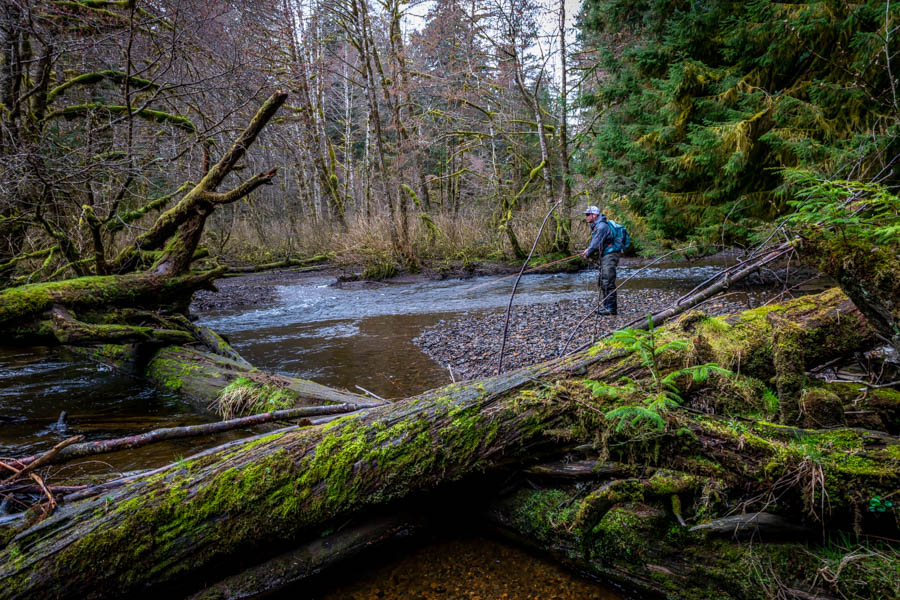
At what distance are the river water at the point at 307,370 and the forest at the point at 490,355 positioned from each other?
0.07 m

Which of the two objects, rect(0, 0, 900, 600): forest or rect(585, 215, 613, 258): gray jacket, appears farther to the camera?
rect(585, 215, 613, 258): gray jacket

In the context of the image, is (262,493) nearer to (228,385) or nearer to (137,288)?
(228,385)

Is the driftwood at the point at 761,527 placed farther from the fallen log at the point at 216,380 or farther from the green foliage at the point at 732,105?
the green foliage at the point at 732,105

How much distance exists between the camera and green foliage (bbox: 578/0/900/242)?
7730 millimetres

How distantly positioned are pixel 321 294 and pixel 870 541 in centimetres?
1418

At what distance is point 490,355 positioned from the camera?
6609mm

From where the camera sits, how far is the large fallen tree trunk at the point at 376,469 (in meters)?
1.90

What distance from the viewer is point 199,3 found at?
7.82 metres

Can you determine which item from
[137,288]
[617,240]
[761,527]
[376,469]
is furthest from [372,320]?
[761,527]

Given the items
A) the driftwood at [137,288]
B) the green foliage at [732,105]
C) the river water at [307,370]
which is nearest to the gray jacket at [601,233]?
the green foliage at [732,105]

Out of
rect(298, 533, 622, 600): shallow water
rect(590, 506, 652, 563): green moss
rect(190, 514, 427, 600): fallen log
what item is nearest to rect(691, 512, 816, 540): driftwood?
rect(590, 506, 652, 563): green moss

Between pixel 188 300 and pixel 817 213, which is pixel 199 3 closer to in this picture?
pixel 188 300

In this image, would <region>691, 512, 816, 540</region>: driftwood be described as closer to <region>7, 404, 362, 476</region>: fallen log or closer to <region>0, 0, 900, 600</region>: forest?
<region>0, 0, 900, 600</region>: forest

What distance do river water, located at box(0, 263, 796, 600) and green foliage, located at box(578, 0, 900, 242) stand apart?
270 centimetres
